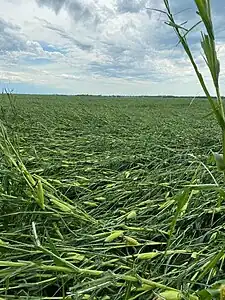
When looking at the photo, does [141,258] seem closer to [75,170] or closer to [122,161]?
[75,170]

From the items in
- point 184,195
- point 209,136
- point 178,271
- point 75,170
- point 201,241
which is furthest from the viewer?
point 209,136

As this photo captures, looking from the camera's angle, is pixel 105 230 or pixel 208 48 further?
pixel 105 230

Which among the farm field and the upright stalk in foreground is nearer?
the upright stalk in foreground

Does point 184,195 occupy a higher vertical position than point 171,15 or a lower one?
lower

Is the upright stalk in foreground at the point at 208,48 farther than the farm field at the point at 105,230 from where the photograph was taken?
No

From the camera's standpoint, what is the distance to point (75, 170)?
2348 millimetres

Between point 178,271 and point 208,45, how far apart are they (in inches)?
30.9

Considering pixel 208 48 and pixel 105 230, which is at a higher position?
pixel 208 48

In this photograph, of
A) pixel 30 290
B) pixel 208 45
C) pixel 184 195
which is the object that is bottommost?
pixel 30 290

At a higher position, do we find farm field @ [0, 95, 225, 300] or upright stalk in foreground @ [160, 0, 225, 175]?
upright stalk in foreground @ [160, 0, 225, 175]

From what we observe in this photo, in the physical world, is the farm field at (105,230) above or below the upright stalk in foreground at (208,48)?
below

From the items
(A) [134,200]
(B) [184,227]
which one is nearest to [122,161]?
(A) [134,200]

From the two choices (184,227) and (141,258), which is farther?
(184,227)

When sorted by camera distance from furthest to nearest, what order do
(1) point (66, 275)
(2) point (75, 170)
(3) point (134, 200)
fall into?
(2) point (75, 170) < (3) point (134, 200) < (1) point (66, 275)
